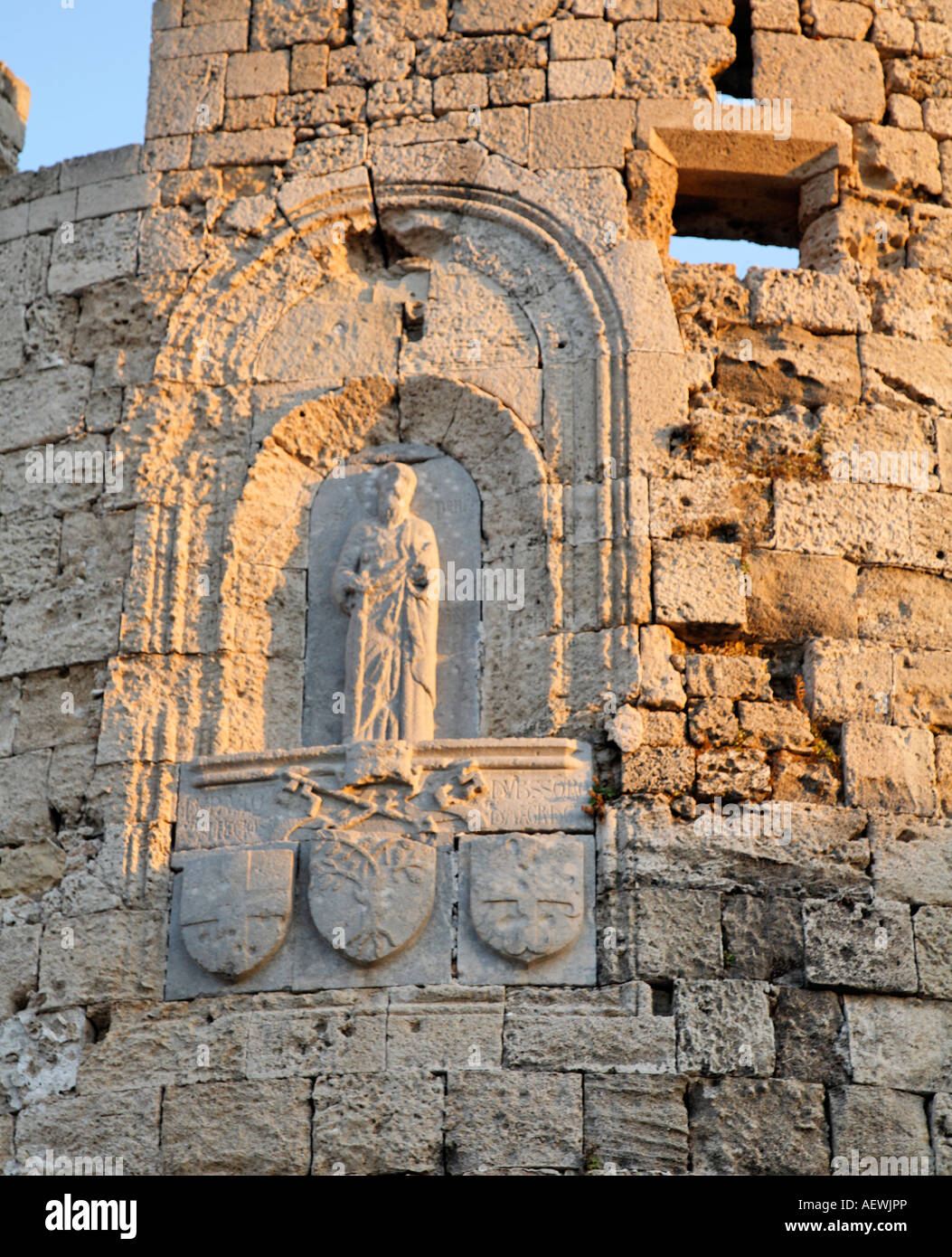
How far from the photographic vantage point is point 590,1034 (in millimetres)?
7336

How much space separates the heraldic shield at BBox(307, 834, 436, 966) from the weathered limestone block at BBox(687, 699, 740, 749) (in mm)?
1221

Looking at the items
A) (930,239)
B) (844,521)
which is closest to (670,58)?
(930,239)

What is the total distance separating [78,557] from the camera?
8.77 meters

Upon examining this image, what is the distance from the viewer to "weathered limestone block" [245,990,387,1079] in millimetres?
7387

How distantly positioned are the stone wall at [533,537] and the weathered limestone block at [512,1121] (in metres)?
0.02

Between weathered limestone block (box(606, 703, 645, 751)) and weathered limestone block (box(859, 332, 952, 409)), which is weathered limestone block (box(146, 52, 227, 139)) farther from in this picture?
weathered limestone block (box(606, 703, 645, 751))

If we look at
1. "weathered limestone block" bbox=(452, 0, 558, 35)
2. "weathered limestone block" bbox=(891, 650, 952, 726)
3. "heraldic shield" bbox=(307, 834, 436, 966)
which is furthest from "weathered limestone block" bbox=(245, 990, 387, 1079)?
"weathered limestone block" bbox=(452, 0, 558, 35)

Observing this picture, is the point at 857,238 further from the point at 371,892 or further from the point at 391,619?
the point at 371,892

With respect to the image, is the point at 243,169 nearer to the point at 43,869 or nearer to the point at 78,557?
the point at 78,557

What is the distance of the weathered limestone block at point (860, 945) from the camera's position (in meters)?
7.54

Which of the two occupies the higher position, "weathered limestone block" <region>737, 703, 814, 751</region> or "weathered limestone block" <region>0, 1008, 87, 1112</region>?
"weathered limestone block" <region>737, 703, 814, 751</region>
